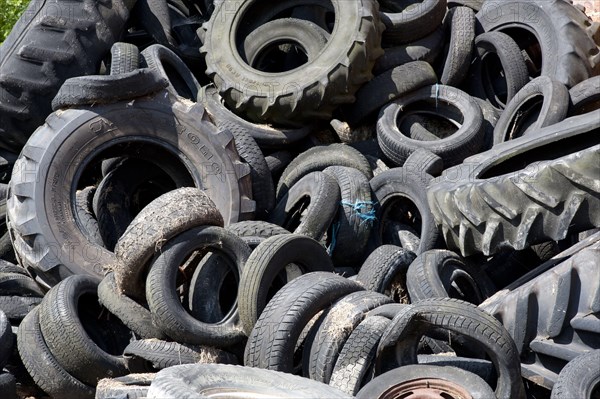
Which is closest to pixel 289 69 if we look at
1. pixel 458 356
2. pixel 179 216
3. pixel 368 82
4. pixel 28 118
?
pixel 368 82

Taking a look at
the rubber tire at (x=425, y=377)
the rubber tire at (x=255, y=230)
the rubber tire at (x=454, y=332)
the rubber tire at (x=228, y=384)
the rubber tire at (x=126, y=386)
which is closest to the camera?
the rubber tire at (x=228, y=384)

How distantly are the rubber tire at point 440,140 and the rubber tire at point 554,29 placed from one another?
0.61 meters

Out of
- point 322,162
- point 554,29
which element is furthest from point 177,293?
point 554,29

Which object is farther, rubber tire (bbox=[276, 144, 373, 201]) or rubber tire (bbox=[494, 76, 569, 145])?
rubber tire (bbox=[276, 144, 373, 201])

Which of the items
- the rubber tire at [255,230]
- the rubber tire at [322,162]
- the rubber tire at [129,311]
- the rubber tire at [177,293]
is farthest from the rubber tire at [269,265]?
the rubber tire at [322,162]

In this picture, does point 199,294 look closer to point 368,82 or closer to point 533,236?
point 533,236

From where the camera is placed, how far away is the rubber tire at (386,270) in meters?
5.61

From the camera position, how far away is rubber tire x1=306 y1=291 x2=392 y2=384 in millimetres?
4617

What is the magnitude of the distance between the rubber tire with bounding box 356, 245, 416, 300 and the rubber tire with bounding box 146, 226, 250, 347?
2.29ft

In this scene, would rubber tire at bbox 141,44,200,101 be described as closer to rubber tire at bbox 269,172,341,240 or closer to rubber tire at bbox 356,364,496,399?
rubber tire at bbox 269,172,341,240

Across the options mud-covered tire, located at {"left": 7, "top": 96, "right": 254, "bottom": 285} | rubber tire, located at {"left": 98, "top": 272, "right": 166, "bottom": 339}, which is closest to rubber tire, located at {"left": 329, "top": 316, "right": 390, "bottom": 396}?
rubber tire, located at {"left": 98, "top": 272, "right": 166, "bottom": 339}

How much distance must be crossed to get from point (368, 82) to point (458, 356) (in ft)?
9.58

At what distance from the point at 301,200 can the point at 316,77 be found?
3.23 ft

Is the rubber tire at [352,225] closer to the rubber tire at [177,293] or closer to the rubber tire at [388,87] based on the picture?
the rubber tire at [177,293]
